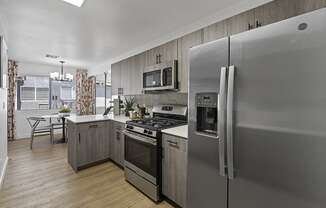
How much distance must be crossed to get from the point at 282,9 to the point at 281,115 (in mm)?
1057

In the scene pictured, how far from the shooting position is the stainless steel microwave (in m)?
2.33

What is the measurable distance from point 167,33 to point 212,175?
2453 millimetres

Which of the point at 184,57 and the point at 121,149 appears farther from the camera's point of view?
the point at 121,149

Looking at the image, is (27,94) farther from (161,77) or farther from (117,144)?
(161,77)

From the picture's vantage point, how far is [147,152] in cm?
213

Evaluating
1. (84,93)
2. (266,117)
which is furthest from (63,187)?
(84,93)

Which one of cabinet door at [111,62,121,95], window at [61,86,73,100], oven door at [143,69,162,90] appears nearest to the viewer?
oven door at [143,69,162,90]

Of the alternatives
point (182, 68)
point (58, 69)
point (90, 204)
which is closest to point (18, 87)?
point (58, 69)

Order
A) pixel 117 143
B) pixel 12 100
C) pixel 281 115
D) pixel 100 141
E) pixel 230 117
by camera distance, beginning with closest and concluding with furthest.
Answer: pixel 281 115
pixel 230 117
pixel 117 143
pixel 100 141
pixel 12 100

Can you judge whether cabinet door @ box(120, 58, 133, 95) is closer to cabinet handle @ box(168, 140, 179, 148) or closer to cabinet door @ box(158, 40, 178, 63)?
cabinet door @ box(158, 40, 178, 63)

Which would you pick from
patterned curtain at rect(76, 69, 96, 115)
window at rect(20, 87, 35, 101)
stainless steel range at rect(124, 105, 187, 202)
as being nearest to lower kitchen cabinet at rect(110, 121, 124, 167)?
stainless steel range at rect(124, 105, 187, 202)

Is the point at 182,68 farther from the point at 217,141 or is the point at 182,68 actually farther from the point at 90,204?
the point at 90,204

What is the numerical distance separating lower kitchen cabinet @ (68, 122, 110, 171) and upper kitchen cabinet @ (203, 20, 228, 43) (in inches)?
94.8

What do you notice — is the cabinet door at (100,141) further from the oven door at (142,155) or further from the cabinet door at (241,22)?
the cabinet door at (241,22)
